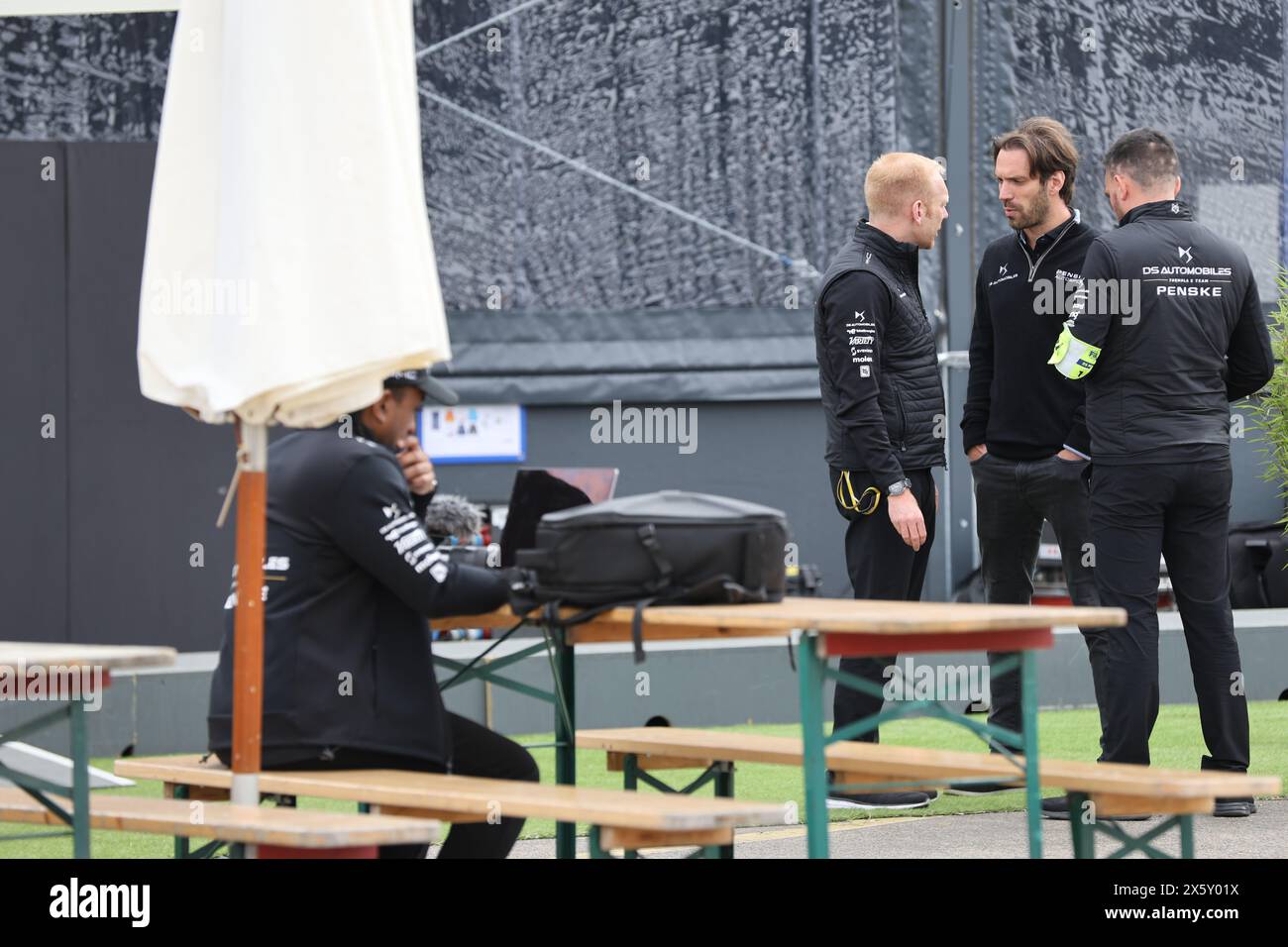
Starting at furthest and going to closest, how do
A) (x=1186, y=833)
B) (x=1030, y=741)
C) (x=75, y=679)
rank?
1. (x=1186, y=833)
2. (x=75, y=679)
3. (x=1030, y=741)

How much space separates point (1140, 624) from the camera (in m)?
5.17

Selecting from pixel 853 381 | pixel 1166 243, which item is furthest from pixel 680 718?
pixel 1166 243

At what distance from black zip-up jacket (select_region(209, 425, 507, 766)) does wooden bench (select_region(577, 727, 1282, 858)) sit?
2.35ft

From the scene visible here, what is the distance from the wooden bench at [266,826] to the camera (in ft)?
9.89

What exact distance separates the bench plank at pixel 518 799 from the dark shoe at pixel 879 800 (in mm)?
1999

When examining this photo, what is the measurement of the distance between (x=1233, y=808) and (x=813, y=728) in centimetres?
240

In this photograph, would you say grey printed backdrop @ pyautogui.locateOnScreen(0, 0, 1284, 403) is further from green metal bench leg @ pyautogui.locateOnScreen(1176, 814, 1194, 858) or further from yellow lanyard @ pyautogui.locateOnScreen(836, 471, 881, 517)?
green metal bench leg @ pyautogui.locateOnScreen(1176, 814, 1194, 858)

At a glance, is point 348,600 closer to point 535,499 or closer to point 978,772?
point 535,499

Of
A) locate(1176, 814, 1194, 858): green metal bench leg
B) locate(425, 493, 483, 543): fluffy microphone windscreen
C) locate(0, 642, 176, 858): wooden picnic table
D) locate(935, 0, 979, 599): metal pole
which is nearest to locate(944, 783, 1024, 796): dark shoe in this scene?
locate(1176, 814, 1194, 858): green metal bench leg

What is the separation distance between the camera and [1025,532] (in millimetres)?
5898

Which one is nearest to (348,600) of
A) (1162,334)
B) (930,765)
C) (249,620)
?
(249,620)

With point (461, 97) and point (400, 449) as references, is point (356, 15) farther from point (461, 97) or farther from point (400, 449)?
point (461, 97)

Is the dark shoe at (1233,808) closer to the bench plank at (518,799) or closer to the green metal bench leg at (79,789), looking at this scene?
the bench plank at (518,799)
